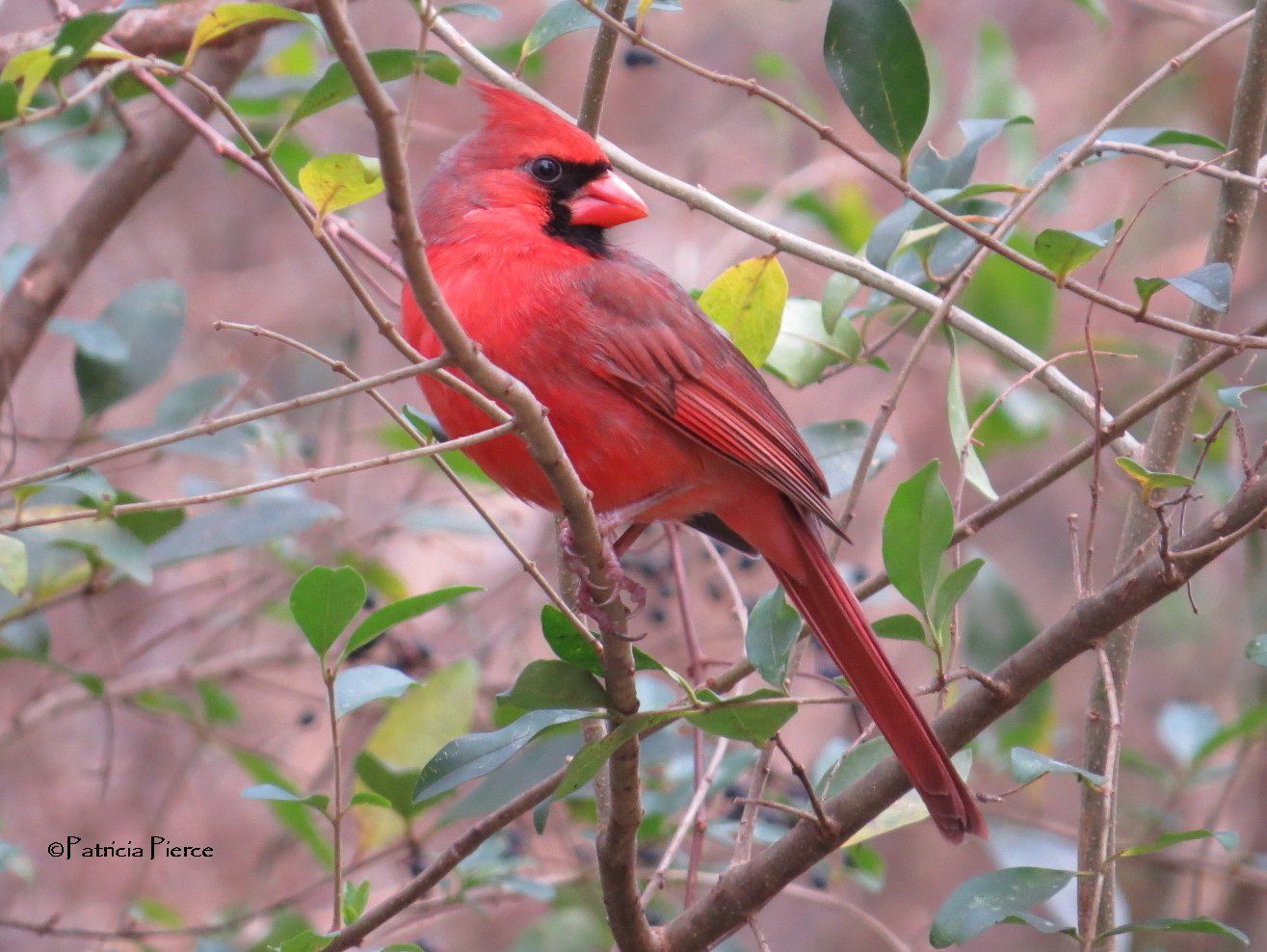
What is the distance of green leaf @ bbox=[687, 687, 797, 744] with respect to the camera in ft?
4.94

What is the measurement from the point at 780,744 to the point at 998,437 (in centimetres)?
168

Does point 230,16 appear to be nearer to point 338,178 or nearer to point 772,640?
point 338,178

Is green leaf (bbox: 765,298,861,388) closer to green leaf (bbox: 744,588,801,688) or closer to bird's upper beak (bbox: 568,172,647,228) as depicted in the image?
bird's upper beak (bbox: 568,172,647,228)

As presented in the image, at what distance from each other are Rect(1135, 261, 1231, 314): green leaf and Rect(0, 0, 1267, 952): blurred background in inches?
35.4

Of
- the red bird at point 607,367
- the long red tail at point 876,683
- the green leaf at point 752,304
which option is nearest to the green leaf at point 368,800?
the red bird at point 607,367

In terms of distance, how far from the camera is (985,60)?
113 inches

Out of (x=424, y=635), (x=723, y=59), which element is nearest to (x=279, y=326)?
(x=424, y=635)

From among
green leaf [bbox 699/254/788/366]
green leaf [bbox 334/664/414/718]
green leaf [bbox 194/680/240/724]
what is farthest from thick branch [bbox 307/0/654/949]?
green leaf [bbox 194/680/240/724]

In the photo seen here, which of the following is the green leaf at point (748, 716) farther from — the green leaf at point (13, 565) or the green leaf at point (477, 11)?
the green leaf at point (477, 11)

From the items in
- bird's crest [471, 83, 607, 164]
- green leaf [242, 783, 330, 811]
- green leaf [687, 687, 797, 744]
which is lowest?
green leaf [242, 783, 330, 811]

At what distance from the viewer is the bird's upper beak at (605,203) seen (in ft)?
7.54

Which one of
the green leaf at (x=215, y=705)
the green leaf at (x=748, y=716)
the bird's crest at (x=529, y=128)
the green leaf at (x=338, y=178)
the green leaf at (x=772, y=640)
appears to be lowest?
the green leaf at (x=215, y=705)

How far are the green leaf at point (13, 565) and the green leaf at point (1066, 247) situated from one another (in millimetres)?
1218

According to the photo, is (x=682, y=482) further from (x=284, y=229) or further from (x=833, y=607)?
(x=284, y=229)
